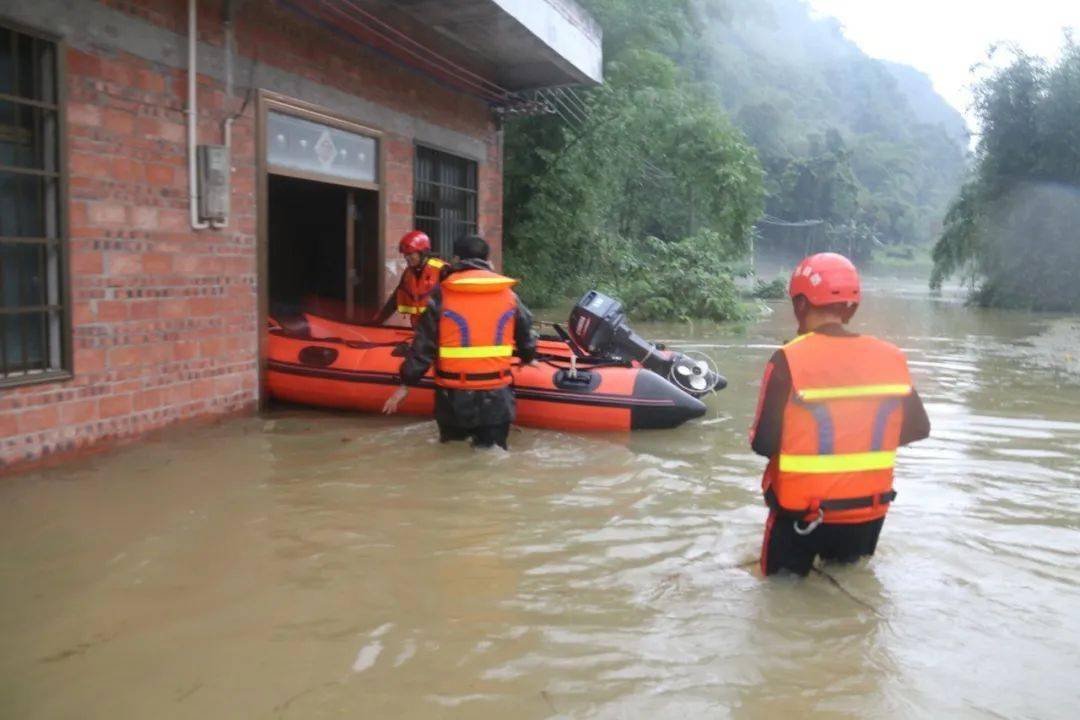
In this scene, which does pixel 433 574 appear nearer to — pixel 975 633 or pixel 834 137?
pixel 975 633

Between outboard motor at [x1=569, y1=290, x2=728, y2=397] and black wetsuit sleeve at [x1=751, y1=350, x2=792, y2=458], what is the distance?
13.4 feet

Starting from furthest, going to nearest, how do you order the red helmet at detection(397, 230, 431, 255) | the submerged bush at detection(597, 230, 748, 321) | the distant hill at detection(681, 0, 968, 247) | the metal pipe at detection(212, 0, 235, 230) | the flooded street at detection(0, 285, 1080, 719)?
the distant hill at detection(681, 0, 968, 247), the submerged bush at detection(597, 230, 748, 321), the red helmet at detection(397, 230, 431, 255), the metal pipe at detection(212, 0, 235, 230), the flooded street at detection(0, 285, 1080, 719)

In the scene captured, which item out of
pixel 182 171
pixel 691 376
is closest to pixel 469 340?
pixel 182 171

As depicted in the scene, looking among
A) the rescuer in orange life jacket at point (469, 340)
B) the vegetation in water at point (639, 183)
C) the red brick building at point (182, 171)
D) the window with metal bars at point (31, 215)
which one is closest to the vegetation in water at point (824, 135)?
the vegetation in water at point (639, 183)

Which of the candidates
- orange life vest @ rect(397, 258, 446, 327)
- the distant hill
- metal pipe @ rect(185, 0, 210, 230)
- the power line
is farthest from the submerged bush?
the power line

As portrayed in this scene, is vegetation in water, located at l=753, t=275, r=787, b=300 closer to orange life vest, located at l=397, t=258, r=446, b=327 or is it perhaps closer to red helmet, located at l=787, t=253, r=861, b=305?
orange life vest, located at l=397, t=258, r=446, b=327

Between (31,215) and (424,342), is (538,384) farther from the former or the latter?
(31,215)

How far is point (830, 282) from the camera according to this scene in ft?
11.7

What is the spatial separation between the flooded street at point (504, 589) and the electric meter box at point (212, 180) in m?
1.53

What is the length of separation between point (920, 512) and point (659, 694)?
279cm

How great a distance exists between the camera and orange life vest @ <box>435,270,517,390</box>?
5.69 meters

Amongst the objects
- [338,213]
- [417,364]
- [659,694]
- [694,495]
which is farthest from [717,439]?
[338,213]

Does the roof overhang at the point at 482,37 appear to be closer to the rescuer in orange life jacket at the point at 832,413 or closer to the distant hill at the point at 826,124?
the rescuer in orange life jacket at the point at 832,413

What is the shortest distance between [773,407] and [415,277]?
5023 millimetres
